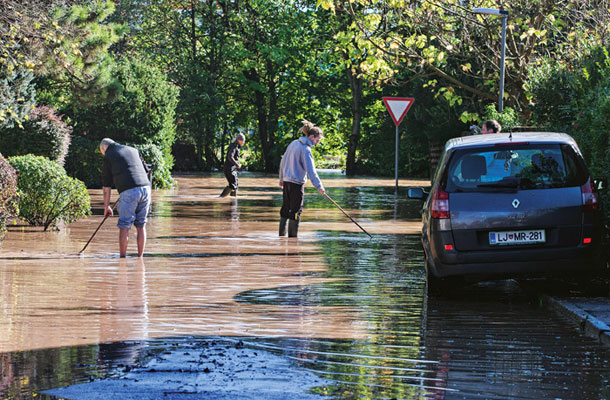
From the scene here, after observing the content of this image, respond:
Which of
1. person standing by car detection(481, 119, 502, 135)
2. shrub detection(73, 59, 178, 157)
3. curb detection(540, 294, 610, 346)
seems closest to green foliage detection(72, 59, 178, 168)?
shrub detection(73, 59, 178, 157)

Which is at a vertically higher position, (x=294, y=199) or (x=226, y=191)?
(x=294, y=199)

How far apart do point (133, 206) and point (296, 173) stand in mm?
3802

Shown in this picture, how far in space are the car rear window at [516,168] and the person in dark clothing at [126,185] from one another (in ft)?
16.6

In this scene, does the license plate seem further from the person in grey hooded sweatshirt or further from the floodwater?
the person in grey hooded sweatshirt

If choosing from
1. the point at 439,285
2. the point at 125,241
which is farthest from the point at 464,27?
the point at 439,285

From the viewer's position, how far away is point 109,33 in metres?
24.6

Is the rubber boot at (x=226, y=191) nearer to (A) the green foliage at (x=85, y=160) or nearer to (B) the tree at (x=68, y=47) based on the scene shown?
(B) the tree at (x=68, y=47)

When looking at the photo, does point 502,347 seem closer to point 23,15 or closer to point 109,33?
point 23,15

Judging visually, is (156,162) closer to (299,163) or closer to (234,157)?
(234,157)

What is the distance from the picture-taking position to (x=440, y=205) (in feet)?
33.1

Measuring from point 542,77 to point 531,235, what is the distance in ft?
31.4

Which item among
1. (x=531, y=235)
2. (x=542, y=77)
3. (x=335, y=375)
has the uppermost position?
(x=542, y=77)

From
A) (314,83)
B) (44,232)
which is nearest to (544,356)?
(44,232)

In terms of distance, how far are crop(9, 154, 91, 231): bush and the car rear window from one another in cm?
953
